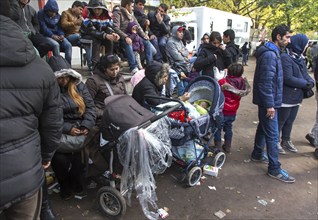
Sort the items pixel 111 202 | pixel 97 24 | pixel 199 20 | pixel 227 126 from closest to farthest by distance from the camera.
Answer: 1. pixel 111 202
2. pixel 227 126
3. pixel 97 24
4. pixel 199 20

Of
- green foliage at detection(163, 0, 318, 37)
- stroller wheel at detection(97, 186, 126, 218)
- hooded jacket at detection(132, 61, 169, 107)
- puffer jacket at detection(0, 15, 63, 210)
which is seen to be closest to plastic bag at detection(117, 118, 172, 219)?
stroller wheel at detection(97, 186, 126, 218)

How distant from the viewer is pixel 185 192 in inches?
147

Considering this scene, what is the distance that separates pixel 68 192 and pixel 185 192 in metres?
1.54

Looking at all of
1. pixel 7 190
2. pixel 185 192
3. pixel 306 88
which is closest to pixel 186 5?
pixel 306 88

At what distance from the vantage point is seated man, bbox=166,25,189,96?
6.24 m

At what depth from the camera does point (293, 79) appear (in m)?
4.35

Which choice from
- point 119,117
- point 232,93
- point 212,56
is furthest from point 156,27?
point 119,117

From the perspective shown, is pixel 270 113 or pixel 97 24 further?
pixel 97 24

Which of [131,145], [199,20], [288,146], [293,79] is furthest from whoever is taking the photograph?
[199,20]

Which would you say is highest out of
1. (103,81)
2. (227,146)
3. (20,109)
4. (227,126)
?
(20,109)

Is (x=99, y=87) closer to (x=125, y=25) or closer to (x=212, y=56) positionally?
(x=212, y=56)

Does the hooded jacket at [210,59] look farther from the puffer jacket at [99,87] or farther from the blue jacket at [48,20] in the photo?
the blue jacket at [48,20]

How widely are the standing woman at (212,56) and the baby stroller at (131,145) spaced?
261cm

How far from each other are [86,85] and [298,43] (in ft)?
11.1
